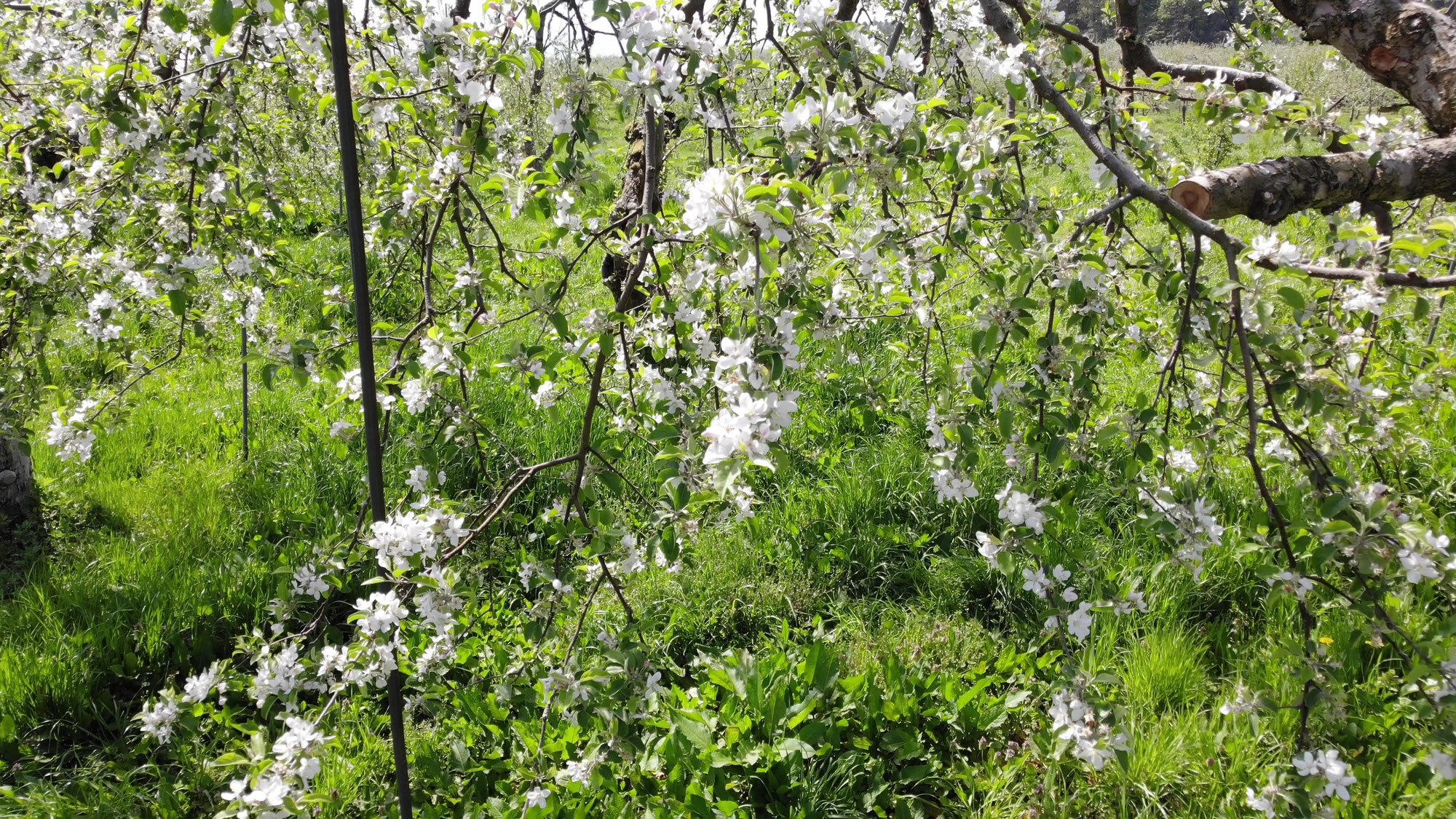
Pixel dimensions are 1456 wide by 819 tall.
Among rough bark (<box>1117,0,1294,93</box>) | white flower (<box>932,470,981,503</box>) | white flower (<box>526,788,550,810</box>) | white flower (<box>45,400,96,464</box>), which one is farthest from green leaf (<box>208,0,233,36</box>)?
rough bark (<box>1117,0,1294,93</box>)

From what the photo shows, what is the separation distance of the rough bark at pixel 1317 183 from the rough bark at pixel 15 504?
3.88 meters

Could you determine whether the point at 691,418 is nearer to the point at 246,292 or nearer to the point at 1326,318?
the point at 1326,318

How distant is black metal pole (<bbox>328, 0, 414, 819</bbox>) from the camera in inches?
44.3

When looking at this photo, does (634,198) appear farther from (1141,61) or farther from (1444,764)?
(1444,764)

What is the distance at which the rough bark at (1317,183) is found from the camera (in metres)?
1.40

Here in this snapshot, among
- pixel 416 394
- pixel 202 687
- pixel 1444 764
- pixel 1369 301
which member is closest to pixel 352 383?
pixel 416 394

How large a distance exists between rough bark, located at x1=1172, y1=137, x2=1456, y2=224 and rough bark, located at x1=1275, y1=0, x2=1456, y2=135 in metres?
0.10

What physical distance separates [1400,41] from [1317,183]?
1.67 ft

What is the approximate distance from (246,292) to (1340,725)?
2949mm

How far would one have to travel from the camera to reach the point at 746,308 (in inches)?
47.1

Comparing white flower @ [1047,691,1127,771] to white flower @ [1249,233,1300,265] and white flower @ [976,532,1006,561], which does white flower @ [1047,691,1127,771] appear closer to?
white flower @ [976,532,1006,561]

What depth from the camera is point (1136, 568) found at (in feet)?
9.09

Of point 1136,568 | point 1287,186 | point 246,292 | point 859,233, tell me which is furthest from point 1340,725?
point 246,292

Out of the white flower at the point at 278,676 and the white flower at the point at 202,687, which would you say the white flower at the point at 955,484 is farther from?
the white flower at the point at 202,687
